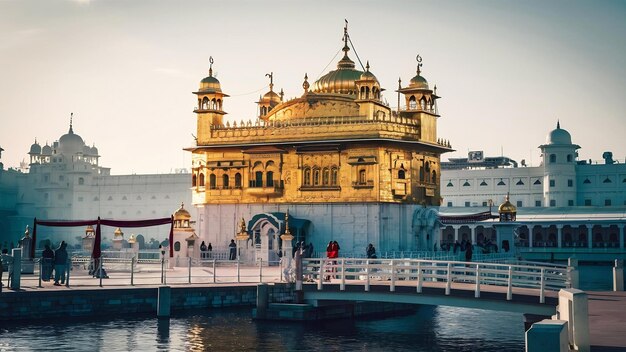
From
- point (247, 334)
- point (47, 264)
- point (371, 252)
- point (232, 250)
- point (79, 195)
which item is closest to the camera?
point (247, 334)

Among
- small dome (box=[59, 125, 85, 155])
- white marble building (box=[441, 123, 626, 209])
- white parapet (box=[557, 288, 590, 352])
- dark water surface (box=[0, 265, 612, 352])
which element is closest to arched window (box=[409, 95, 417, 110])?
dark water surface (box=[0, 265, 612, 352])

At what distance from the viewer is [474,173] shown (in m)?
117

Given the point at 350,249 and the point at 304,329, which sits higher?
the point at 350,249

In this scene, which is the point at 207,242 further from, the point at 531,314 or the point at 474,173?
the point at 474,173

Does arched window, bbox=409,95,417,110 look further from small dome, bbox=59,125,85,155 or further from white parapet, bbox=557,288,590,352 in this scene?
small dome, bbox=59,125,85,155

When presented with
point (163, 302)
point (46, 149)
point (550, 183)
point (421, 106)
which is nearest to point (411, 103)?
point (421, 106)

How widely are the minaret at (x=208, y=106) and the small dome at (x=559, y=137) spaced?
66.5 m

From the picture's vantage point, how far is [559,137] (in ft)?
373

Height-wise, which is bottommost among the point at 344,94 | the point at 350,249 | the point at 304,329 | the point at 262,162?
the point at 304,329

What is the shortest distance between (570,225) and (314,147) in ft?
169

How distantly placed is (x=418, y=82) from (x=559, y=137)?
6429cm

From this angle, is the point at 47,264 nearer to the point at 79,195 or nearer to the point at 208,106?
the point at 208,106

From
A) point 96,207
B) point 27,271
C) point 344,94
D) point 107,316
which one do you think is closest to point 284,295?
point 107,316

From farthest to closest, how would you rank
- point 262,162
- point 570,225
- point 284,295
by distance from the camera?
point 570,225
point 262,162
point 284,295
